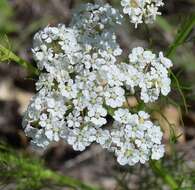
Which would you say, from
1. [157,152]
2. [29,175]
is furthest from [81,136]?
[29,175]

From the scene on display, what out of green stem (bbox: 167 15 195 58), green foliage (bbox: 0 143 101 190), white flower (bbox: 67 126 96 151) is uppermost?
green stem (bbox: 167 15 195 58)

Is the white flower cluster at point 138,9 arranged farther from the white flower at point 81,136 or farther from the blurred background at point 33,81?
the blurred background at point 33,81

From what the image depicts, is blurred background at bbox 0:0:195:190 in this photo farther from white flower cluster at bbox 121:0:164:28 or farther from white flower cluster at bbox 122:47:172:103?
white flower cluster at bbox 122:47:172:103

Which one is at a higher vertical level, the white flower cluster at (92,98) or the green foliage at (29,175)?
the white flower cluster at (92,98)

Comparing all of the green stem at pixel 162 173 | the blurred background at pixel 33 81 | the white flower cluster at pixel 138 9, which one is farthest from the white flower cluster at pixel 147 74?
the blurred background at pixel 33 81

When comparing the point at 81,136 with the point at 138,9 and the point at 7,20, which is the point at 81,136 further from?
the point at 7,20

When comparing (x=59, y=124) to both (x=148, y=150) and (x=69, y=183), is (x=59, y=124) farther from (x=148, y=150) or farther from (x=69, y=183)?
(x=69, y=183)

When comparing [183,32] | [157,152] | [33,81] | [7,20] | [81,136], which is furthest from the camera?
[7,20]

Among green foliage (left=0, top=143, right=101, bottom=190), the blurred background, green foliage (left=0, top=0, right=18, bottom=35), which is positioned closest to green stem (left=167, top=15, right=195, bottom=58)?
green foliage (left=0, top=143, right=101, bottom=190)
